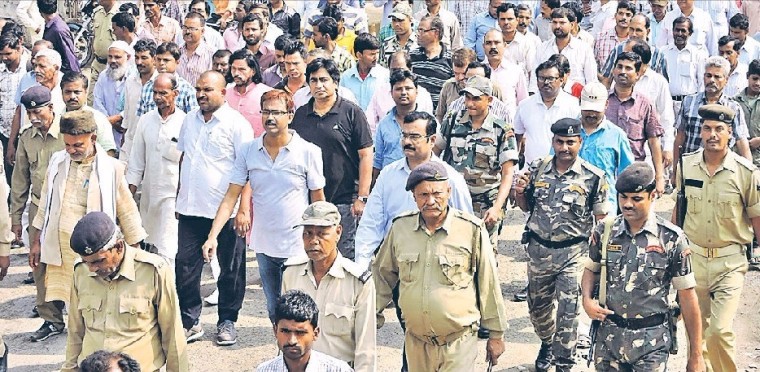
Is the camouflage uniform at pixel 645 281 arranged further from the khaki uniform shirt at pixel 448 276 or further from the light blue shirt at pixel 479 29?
the light blue shirt at pixel 479 29

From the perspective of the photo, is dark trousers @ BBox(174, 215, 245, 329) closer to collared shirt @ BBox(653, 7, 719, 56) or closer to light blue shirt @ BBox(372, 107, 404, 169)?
light blue shirt @ BBox(372, 107, 404, 169)

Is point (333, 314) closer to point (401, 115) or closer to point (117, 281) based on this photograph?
point (117, 281)

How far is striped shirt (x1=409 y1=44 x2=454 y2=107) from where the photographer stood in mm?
11961

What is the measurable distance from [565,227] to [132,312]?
3.18 m

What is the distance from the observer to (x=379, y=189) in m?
7.80

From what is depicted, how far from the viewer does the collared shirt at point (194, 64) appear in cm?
1255

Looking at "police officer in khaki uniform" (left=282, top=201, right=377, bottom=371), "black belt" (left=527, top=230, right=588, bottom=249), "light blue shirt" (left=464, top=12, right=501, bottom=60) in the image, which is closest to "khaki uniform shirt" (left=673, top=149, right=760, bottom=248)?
"black belt" (left=527, top=230, right=588, bottom=249)

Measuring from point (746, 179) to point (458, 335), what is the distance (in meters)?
Result: 2.52

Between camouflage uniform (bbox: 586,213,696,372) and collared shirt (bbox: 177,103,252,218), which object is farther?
collared shirt (bbox: 177,103,252,218)

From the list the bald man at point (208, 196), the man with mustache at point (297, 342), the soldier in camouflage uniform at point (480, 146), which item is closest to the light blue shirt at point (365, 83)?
the soldier in camouflage uniform at point (480, 146)

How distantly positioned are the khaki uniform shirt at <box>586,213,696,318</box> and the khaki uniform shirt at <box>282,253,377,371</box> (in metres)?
1.58

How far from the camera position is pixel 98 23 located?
13945 millimetres

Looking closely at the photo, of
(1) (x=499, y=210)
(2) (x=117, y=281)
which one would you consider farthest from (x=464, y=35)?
(2) (x=117, y=281)

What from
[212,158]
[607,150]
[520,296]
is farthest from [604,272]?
[212,158]
